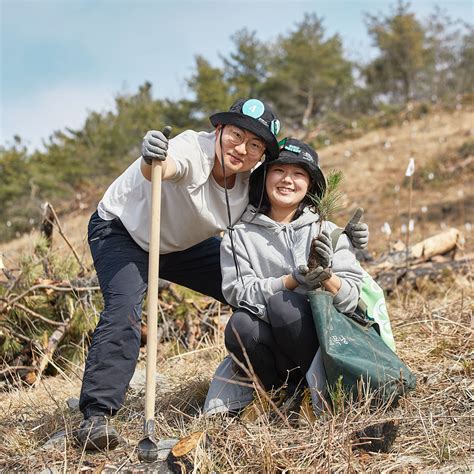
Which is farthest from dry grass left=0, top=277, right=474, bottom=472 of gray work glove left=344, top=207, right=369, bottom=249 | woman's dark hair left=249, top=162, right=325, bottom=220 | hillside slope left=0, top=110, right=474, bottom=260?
hillside slope left=0, top=110, right=474, bottom=260

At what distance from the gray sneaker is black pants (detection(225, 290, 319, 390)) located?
24.0 inches

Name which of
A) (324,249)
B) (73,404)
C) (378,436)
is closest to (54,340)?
(73,404)

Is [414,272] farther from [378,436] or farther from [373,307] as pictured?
[378,436]

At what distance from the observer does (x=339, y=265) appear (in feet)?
9.57

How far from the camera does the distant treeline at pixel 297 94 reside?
23.9m

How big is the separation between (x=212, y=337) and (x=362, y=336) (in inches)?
90.6

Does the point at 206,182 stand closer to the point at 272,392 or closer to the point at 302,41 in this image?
the point at 272,392

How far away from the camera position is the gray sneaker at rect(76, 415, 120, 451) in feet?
8.68

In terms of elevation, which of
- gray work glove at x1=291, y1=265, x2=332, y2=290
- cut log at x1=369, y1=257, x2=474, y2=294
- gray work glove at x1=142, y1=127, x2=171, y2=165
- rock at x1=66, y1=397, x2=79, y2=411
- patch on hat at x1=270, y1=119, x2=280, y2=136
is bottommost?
rock at x1=66, y1=397, x2=79, y2=411

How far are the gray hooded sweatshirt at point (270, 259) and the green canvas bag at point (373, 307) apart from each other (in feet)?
0.36

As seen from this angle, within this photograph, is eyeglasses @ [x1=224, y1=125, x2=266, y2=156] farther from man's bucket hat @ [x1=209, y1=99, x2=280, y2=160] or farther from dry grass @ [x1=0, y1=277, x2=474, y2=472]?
dry grass @ [x1=0, y1=277, x2=474, y2=472]


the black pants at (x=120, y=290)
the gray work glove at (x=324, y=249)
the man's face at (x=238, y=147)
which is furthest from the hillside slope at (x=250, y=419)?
the man's face at (x=238, y=147)

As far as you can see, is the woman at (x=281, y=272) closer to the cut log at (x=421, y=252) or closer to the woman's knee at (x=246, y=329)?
the woman's knee at (x=246, y=329)

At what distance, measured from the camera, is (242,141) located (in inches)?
120
